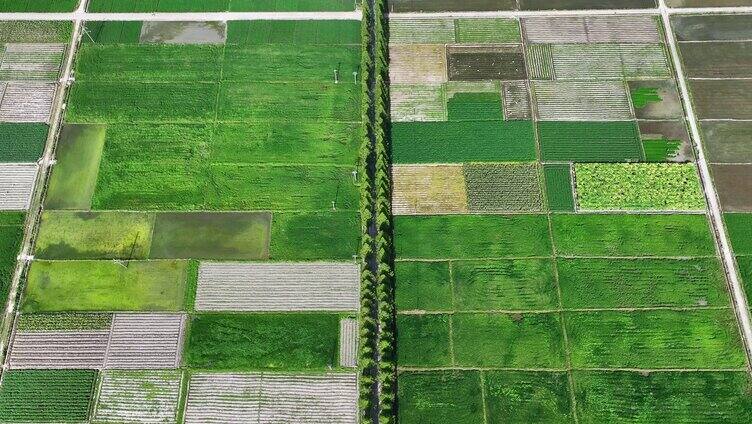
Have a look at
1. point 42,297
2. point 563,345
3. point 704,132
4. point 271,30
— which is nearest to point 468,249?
point 563,345

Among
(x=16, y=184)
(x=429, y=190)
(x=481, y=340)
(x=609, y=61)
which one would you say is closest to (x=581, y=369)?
(x=481, y=340)

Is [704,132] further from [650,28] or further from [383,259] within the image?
[383,259]

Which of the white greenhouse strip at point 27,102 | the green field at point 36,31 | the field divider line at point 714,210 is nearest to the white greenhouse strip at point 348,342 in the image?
the field divider line at point 714,210

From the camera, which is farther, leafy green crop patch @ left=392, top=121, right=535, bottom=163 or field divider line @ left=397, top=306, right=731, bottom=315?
leafy green crop patch @ left=392, top=121, right=535, bottom=163

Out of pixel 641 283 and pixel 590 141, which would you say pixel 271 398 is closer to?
pixel 641 283

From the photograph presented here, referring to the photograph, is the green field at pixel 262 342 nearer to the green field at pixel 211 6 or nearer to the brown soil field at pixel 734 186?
the green field at pixel 211 6

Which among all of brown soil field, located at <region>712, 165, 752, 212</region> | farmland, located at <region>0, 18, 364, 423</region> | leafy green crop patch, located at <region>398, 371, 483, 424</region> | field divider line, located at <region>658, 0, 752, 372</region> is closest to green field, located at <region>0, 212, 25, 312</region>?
farmland, located at <region>0, 18, 364, 423</region>

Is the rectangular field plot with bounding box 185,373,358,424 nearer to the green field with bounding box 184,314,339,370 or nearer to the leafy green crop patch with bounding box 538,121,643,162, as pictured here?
the green field with bounding box 184,314,339,370
